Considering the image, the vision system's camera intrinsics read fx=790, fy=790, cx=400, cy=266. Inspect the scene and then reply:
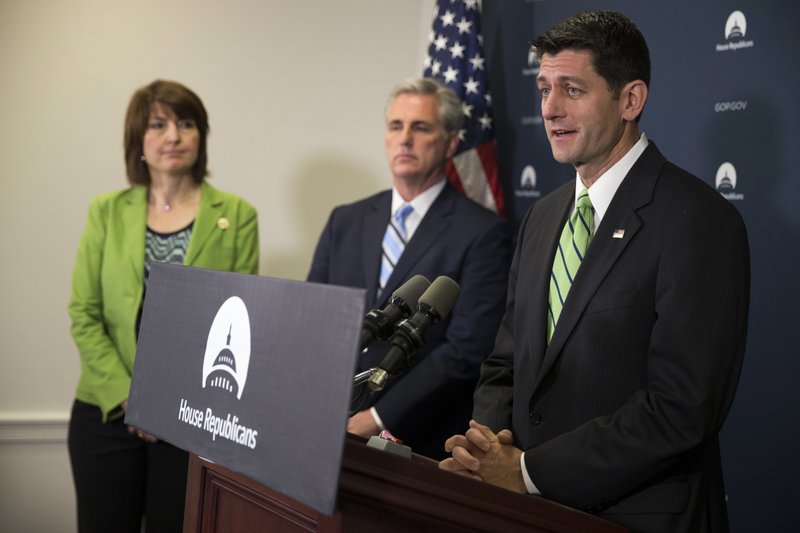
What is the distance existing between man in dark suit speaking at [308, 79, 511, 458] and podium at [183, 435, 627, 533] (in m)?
1.61

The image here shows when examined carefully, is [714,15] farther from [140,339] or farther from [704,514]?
[140,339]

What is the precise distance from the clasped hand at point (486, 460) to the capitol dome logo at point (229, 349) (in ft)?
2.08

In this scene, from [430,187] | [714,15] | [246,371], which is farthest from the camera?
[430,187]

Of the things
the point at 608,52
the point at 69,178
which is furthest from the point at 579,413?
the point at 69,178

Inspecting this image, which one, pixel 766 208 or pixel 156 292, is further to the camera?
pixel 766 208

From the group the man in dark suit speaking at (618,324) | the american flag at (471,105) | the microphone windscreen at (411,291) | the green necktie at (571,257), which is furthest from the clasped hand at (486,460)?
the american flag at (471,105)

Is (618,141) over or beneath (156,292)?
over

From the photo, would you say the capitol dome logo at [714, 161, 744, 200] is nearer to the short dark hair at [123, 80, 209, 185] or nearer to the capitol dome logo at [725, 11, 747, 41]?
the capitol dome logo at [725, 11, 747, 41]

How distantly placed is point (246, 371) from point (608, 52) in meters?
1.20

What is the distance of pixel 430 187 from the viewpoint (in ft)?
10.7

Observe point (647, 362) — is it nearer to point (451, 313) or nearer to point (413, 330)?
point (413, 330)

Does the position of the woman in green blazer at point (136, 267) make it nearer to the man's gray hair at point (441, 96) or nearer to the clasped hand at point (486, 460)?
the man's gray hair at point (441, 96)

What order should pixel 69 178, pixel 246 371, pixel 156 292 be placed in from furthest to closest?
pixel 69 178 → pixel 156 292 → pixel 246 371

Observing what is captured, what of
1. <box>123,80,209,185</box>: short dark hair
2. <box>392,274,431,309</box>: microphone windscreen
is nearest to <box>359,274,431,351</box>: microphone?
<box>392,274,431,309</box>: microphone windscreen
